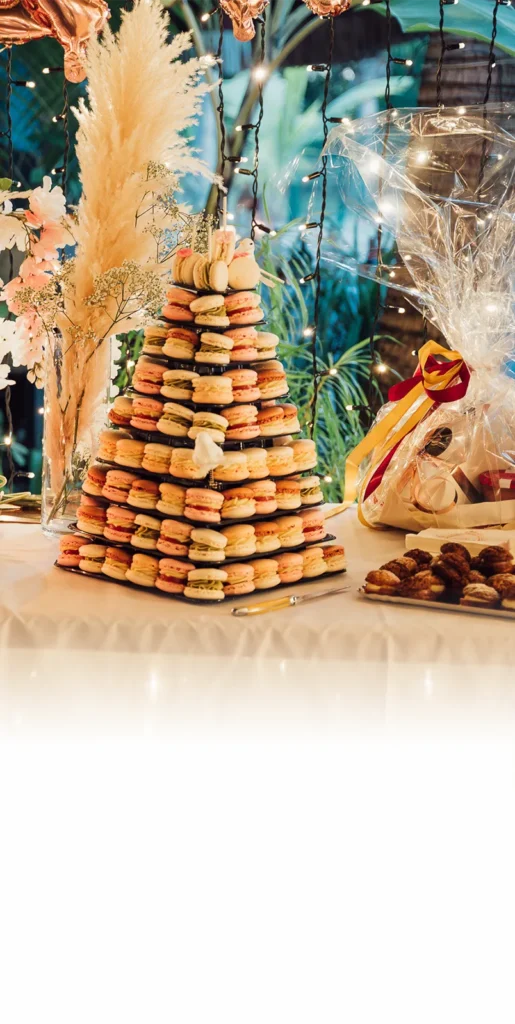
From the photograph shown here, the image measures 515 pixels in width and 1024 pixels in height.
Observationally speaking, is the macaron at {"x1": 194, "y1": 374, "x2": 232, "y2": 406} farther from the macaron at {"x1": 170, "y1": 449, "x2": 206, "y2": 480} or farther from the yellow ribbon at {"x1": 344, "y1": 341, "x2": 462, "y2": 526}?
the yellow ribbon at {"x1": 344, "y1": 341, "x2": 462, "y2": 526}

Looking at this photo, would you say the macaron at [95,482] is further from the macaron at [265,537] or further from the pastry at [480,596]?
the pastry at [480,596]

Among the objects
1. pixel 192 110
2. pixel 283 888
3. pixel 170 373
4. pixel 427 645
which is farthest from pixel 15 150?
pixel 283 888

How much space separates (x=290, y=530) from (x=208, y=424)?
18cm

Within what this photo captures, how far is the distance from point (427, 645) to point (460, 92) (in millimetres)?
3223

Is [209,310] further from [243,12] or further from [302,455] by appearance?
[243,12]

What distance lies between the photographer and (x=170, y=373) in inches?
51.9

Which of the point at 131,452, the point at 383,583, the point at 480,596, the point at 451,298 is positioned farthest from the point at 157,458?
the point at 451,298

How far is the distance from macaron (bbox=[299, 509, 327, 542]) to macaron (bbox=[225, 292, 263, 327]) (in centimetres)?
25

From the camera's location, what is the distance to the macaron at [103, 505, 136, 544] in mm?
1349

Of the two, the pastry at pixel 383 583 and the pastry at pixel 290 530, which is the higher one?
the pastry at pixel 290 530

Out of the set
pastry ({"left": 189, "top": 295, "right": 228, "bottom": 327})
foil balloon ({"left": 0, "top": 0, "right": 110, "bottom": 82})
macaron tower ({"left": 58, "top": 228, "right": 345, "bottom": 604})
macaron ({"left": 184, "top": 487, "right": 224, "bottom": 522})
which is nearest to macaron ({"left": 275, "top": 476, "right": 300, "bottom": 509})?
macaron tower ({"left": 58, "top": 228, "right": 345, "bottom": 604})

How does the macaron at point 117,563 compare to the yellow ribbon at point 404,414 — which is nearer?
the macaron at point 117,563

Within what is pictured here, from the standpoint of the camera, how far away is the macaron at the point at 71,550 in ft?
4.68

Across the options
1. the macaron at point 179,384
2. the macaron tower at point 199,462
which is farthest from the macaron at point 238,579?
the macaron at point 179,384
